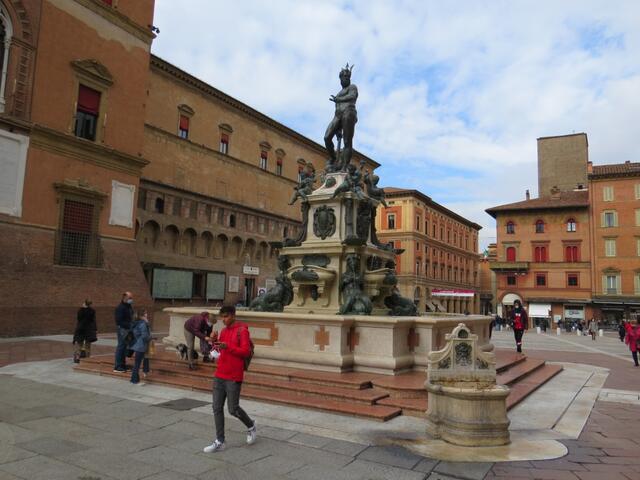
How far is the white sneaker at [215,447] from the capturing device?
539 cm

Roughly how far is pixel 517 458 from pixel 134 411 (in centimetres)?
525

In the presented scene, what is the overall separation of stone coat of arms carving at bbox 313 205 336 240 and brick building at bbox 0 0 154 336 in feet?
43.5

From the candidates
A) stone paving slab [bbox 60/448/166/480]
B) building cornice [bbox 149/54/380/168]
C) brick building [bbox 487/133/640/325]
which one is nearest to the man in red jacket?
stone paving slab [bbox 60/448/166/480]

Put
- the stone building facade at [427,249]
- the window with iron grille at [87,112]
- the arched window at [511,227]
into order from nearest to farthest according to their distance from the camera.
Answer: the window with iron grille at [87,112]
the arched window at [511,227]
the stone building facade at [427,249]

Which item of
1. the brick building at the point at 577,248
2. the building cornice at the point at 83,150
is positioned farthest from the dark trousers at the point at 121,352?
the brick building at the point at 577,248

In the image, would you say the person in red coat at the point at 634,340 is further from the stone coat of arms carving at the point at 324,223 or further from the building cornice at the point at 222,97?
the building cornice at the point at 222,97

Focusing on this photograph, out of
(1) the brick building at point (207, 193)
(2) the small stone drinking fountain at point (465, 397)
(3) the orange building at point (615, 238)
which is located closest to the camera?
(2) the small stone drinking fountain at point (465, 397)

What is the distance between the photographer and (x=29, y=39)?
68.1 ft

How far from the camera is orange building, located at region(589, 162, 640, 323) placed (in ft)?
168

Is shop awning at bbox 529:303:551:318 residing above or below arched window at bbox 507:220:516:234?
below

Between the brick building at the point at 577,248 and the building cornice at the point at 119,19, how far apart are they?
4526cm

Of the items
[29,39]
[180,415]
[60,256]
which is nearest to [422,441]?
[180,415]

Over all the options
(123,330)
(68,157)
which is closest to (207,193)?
(68,157)

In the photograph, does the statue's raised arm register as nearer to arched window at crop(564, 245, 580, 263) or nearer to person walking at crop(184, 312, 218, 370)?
person walking at crop(184, 312, 218, 370)
